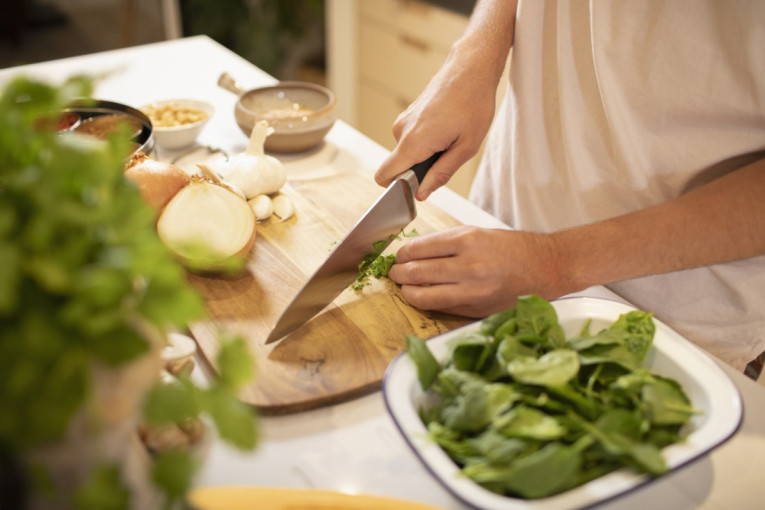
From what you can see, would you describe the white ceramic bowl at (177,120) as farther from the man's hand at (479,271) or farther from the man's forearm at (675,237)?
the man's forearm at (675,237)

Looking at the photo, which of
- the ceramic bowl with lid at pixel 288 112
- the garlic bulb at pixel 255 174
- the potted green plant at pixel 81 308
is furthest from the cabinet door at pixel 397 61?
the potted green plant at pixel 81 308

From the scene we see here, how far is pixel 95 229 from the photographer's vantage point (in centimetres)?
49

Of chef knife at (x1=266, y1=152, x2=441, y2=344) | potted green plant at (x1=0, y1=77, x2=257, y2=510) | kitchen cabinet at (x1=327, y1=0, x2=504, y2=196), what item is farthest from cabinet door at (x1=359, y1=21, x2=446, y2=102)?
potted green plant at (x1=0, y1=77, x2=257, y2=510)

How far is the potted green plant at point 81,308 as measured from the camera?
1.48ft

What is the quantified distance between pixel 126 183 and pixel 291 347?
16.6 inches

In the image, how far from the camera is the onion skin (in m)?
1.02

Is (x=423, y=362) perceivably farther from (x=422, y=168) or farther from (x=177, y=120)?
(x=177, y=120)

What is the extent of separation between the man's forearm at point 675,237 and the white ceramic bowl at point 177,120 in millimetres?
784

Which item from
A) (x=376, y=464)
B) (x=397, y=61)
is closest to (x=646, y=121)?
(x=376, y=464)

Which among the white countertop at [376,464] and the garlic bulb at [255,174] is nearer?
the white countertop at [376,464]

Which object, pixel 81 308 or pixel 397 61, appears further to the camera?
pixel 397 61

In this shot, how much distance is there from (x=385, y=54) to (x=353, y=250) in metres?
2.30

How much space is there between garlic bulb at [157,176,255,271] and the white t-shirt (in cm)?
55

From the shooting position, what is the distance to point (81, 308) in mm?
448
